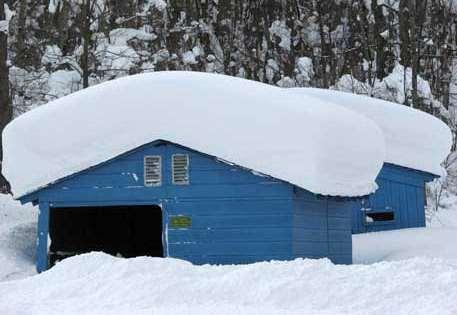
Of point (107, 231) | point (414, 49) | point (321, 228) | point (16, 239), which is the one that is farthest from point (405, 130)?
point (16, 239)

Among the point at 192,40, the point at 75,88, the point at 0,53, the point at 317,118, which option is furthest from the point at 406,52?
the point at 317,118

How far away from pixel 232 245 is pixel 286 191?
1.26 meters

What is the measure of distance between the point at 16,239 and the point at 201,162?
191 inches

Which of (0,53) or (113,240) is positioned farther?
(0,53)

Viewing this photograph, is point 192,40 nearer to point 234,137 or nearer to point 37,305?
point 234,137

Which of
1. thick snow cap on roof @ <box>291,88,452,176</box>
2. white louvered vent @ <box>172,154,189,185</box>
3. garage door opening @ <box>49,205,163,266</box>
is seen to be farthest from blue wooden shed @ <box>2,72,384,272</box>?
thick snow cap on roof @ <box>291,88,452,176</box>

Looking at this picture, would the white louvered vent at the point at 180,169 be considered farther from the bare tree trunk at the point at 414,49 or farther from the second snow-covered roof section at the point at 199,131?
the bare tree trunk at the point at 414,49

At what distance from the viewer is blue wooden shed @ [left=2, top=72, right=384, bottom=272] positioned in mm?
13570

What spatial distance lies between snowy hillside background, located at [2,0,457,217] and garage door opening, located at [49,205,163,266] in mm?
8769

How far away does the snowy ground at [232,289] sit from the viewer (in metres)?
7.42

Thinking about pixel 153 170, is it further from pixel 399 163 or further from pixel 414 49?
pixel 414 49

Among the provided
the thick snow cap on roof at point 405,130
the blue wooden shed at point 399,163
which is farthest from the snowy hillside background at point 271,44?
the blue wooden shed at point 399,163

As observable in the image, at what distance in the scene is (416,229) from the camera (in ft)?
66.9

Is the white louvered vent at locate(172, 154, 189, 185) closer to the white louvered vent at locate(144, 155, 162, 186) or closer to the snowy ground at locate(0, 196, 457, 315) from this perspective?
the white louvered vent at locate(144, 155, 162, 186)
